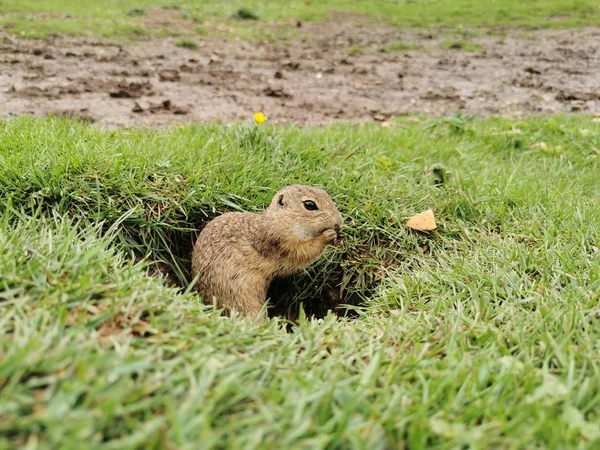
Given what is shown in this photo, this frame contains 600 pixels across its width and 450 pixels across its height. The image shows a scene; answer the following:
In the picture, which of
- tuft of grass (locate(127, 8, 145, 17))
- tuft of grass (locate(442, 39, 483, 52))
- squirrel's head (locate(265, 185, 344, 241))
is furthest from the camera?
tuft of grass (locate(127, 8, 145, 17))

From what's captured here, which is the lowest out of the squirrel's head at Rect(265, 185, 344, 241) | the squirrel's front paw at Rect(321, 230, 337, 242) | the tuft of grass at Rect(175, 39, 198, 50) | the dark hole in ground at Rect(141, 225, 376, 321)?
the dark hole in ground at Rect(141, 225, 376, 321)

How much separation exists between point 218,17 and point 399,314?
13.3 metres

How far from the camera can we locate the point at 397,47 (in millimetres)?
10289

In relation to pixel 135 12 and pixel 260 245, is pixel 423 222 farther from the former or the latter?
pixel 135 12

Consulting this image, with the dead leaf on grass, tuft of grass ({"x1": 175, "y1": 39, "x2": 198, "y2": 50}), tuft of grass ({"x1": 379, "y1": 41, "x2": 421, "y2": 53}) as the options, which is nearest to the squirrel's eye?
the dead leaf on grass

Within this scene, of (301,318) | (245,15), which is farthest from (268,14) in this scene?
(301,318)

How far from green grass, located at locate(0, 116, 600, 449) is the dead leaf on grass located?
0.21 ft

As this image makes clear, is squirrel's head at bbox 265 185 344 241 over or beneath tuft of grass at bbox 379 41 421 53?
beneath

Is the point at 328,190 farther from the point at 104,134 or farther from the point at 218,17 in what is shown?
the point at 218,17

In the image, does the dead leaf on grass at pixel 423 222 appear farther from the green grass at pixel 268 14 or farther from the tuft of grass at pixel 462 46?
the tuft of grass at pixel 462 46

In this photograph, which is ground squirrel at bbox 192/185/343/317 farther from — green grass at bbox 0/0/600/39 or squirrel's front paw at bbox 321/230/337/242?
green grass at bbox 0/0/600/39

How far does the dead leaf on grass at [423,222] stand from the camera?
121 inches

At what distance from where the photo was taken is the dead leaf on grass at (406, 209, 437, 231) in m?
3.07

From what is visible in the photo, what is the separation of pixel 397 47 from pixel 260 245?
8.49 meters
